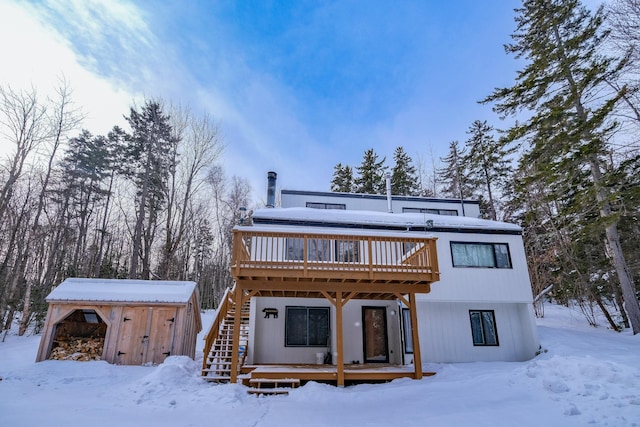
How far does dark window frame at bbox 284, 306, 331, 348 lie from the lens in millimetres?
9656

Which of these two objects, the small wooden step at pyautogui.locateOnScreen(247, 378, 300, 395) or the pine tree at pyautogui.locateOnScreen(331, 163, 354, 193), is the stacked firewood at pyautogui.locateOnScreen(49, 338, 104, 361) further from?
the pine tree at pyautogui.locateOnScreen(331, 163, 354, 193)

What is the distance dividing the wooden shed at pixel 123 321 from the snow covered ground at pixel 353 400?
1338 mm

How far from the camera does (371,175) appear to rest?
27.9 m

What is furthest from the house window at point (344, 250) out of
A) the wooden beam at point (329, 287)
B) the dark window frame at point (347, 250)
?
the wooden beam at point (329, 287)

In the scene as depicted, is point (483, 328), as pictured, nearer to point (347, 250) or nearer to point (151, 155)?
point (347, 250)

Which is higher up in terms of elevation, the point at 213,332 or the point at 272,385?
the point at 213,332

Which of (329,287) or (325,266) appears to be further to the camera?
(329,287)

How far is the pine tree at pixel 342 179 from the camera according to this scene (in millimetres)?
28266

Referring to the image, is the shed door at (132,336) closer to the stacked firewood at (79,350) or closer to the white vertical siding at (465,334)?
the stacked firewood at (79,350)

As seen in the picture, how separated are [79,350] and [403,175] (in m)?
25.0

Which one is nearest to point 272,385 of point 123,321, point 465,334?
point 123,321

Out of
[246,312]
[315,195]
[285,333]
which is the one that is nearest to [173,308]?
[246,312]

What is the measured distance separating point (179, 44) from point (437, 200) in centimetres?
1569

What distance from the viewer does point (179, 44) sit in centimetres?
1463
